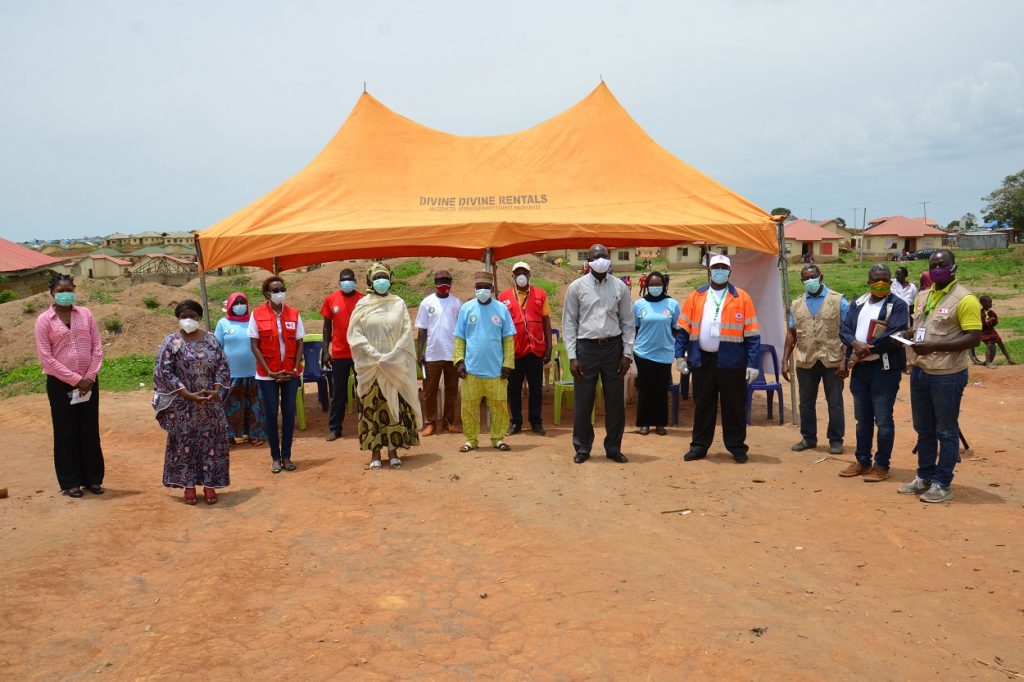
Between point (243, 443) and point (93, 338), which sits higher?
point (93, 338)

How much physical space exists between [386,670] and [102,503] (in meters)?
3.81

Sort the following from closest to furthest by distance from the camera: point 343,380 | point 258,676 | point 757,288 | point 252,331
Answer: point 258,676
point 252,331
point 343,380
point 757,288

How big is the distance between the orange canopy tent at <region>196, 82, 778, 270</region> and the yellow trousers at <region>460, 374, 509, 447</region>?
6.90ft

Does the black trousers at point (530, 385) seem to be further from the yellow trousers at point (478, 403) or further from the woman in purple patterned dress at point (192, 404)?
the woman in purple patterned dress at point (192, 404)

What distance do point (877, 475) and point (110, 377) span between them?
43.4 ft

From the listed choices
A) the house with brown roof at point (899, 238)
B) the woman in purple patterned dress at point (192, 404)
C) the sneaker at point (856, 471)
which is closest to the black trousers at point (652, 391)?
the sneaker at point (856, 471)

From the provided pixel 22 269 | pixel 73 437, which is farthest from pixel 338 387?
pixel 22 269

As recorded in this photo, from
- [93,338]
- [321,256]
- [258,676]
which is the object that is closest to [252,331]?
[93,338]

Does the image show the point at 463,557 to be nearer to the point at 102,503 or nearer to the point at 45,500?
the point at 102,503

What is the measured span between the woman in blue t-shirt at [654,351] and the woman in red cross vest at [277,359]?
A: 3.62 meters

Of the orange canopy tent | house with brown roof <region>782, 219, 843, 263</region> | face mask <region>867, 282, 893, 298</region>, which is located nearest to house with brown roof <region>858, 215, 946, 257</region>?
house with brown roof <region>782, 219, 843, 263</region>

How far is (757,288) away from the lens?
378 inches

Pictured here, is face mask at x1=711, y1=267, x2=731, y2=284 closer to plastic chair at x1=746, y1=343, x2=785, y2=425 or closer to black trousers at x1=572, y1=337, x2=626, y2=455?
black trousers at x1=572, y1=337, x2=626, y2=455

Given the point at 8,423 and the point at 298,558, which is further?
the point at 8,423
